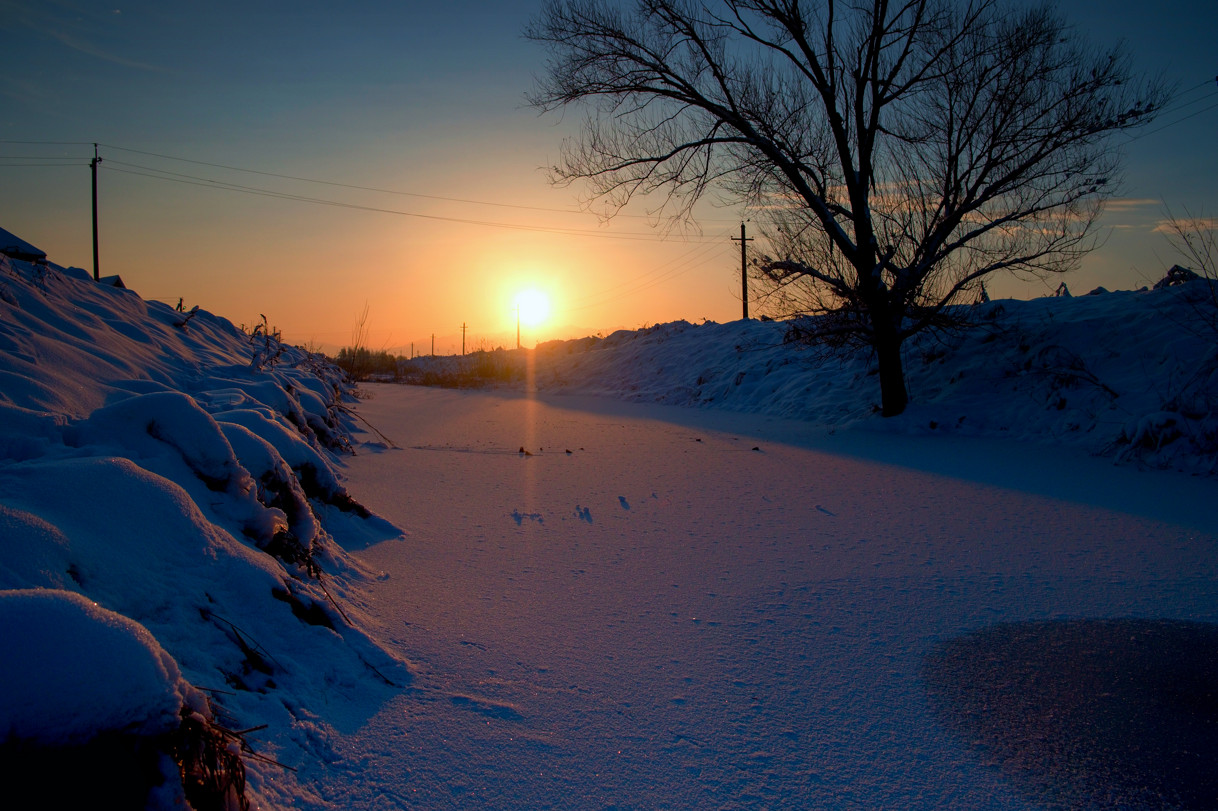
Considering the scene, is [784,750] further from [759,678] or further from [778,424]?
[778,424]

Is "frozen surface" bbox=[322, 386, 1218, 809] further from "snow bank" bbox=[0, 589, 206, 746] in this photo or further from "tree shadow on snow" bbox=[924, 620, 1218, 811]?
"snow bank" bbox=[0, 589, 206, 746]

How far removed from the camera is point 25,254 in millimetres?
4660

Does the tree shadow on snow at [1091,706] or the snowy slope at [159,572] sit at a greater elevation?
the snowy slope at [159,572]

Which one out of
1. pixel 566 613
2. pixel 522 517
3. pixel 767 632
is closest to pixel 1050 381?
pixel 522 517

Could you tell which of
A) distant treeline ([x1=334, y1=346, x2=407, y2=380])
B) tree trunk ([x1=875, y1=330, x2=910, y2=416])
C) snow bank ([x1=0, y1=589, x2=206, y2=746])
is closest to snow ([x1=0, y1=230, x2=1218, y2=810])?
snow bank ([x1=0, y1=589, x2=206, y2=746])

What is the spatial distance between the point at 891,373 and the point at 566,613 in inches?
308

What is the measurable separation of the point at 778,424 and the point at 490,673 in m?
8.49

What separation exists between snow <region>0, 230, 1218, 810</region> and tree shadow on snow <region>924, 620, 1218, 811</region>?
0.01 meters

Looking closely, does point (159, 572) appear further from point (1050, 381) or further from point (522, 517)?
point (1050, 381)

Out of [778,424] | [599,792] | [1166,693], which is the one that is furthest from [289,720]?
[778,424]

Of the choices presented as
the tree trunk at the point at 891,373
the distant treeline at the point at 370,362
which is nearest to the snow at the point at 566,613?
the tree trunk at the point at 891,373

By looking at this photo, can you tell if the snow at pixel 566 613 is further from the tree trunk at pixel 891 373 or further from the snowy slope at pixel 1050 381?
the tree trunk at pixel 891 373

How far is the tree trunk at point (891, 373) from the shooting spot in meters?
9.22

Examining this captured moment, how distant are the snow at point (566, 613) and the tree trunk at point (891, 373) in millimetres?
3411
